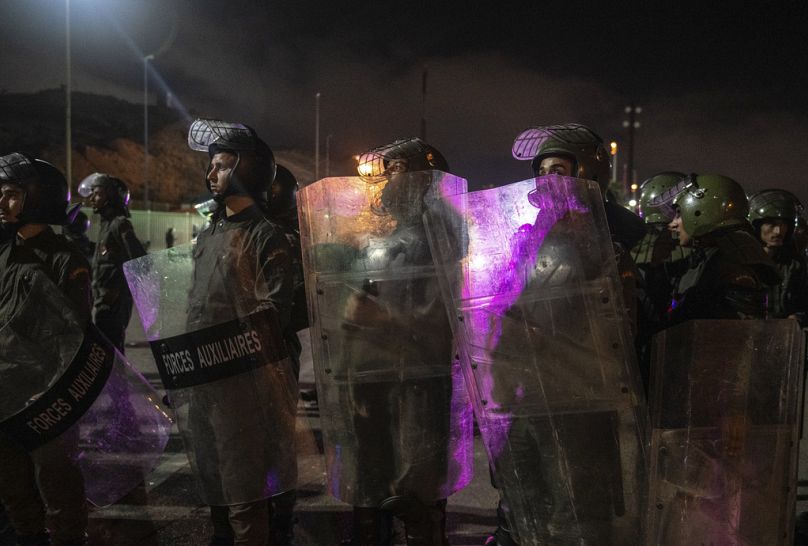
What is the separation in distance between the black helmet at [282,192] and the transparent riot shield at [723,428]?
2.87 m

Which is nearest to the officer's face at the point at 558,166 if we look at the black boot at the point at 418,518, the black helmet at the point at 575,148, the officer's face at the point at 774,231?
the black helmet at the point at 575,148

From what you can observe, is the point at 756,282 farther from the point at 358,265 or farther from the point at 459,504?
the point at 459,504

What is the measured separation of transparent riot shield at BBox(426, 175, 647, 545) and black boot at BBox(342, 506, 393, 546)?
0.63 metres

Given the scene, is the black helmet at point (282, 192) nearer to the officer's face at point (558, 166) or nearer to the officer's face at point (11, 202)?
the officer's face at point (11, 202)

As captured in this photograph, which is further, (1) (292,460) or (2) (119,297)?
(2) (119,297)

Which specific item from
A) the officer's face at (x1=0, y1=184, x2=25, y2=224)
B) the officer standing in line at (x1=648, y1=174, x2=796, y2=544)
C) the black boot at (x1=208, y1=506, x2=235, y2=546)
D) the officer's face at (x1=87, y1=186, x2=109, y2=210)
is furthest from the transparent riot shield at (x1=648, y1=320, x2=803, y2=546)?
the officer's face at (x1=87, y1=186, x2=109, y2=210)

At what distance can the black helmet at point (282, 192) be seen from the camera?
4.14 m

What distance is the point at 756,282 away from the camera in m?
2.32

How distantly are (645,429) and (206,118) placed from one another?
218 centimetres

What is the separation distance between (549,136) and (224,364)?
65.1 inches

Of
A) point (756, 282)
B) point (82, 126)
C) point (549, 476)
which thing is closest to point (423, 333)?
point (549, 476)

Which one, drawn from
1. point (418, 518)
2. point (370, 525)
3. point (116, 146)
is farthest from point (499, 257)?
point (116, 146)

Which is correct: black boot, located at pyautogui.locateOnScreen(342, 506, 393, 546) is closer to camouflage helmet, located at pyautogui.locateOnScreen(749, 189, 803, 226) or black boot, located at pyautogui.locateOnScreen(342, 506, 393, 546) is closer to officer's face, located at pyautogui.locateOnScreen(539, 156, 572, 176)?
officer's face, located at pyautogui.locateOnScreen(539, 156, 572, 176)

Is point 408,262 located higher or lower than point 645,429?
higher
